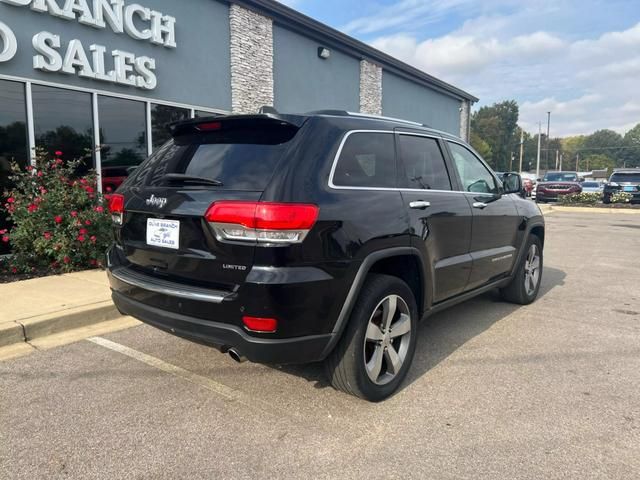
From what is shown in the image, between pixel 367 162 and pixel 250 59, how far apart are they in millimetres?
9074

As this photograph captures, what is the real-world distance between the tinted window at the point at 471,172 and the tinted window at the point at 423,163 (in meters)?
0.31

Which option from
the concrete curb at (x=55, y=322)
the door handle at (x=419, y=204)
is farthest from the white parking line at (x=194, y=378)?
the door handle at (x=419, y=204)

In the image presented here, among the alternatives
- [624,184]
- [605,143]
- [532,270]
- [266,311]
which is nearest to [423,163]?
[266,311]

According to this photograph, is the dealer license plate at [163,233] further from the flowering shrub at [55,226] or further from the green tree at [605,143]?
the green tree at [605,143]

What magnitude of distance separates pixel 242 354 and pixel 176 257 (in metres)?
0.72

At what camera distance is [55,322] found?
444cm

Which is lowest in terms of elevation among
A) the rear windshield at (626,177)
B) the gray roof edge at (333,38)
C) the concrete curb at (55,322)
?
the concrete curb at (55,322)

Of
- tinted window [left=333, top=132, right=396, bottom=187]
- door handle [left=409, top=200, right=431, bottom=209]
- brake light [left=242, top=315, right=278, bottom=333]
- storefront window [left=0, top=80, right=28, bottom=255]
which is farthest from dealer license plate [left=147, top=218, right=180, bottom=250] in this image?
storefront window [left=0, top=80, right=28, bottom=255]

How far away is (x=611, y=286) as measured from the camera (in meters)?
6.68

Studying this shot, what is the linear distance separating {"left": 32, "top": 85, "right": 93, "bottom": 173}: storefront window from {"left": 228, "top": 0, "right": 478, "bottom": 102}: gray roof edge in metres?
4.40

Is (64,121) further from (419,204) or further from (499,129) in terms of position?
(499,129)

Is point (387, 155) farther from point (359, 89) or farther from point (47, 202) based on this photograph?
point (359, 89)

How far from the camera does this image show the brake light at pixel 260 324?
259 centimetres

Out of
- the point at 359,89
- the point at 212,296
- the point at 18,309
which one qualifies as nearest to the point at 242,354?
the point at 212,296
